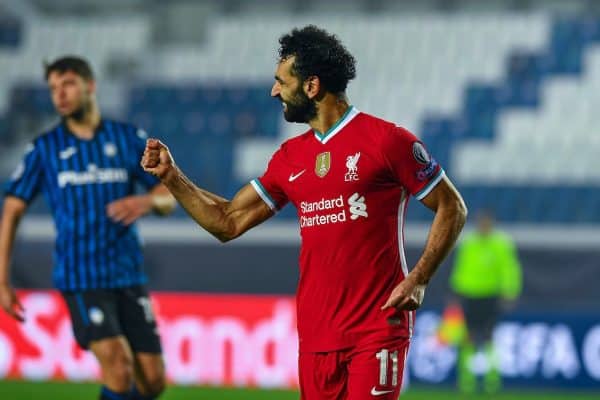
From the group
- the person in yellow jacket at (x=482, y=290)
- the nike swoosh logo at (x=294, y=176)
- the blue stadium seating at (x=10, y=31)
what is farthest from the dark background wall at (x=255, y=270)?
the nike swoosh logo at (x=294, y=176)

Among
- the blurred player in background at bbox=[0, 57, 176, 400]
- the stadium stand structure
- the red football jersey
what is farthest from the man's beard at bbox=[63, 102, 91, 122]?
the stadium stand structure

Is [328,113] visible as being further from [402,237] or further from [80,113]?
[80,113]

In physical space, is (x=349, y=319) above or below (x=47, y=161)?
below

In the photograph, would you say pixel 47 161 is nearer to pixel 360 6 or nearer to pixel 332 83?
pixel 332 83

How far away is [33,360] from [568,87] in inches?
356

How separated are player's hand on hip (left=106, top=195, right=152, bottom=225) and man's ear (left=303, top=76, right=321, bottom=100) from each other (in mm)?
1879

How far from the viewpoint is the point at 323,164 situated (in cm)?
488

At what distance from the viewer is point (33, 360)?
40.5 ft

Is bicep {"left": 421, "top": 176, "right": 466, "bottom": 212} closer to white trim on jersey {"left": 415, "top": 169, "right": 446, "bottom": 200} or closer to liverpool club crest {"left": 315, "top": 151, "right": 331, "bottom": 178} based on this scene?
white trim on jersey {"left": 415, "top": 169, "right": 446, "bottom": 200}

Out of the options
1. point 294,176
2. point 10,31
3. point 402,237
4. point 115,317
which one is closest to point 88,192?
point 115,317

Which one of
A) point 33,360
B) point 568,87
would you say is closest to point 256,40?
point 568,87

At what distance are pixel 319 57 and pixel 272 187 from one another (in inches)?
24.3

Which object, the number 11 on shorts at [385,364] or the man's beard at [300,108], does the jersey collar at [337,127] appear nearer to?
the man's beard at [300,108]

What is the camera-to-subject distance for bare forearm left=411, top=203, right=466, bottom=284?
4672 millimetres
